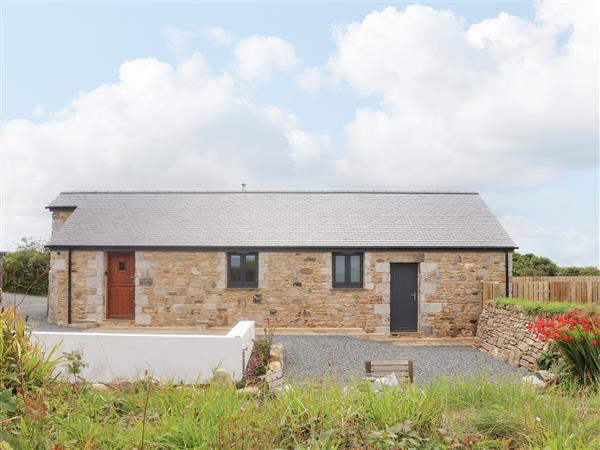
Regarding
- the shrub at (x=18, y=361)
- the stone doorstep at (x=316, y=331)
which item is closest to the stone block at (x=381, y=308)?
→ the stone doorstep at (x=316, y=331)

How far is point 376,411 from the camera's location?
4758mm

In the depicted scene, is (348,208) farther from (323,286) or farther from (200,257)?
(200,257)

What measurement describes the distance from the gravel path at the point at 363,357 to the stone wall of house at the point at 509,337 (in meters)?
A: 0.33

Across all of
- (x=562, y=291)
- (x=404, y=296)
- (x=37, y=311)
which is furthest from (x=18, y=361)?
(x=37, y=311)

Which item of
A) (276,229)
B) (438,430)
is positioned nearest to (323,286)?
(276,229)

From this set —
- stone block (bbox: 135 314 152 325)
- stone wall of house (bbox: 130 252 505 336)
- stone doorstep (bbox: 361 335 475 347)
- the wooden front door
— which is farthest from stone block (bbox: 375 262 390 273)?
the wooden front door

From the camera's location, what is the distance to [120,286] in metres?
17.2

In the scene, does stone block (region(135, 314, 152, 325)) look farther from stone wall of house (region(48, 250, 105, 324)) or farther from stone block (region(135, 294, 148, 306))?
stone wall of house (region(48, 250, 105, 324))

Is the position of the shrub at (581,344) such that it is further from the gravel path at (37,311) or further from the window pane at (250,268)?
the gravel path at (37,311)

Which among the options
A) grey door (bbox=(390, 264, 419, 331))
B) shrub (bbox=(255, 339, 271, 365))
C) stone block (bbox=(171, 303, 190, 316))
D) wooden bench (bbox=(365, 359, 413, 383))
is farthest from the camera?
grey door (bbox=(390, 264, 419, 331))

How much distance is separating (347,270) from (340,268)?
0.82 ft

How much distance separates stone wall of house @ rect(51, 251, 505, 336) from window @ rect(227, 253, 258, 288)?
288 millimetres

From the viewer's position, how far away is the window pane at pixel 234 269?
16656 millimetres

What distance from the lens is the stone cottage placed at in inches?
640
